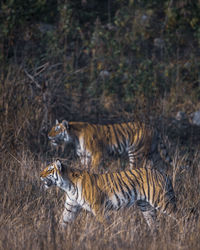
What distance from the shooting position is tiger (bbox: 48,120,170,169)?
7.61m

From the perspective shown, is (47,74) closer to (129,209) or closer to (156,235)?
(129,209)

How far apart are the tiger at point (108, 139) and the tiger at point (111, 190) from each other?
237 cm

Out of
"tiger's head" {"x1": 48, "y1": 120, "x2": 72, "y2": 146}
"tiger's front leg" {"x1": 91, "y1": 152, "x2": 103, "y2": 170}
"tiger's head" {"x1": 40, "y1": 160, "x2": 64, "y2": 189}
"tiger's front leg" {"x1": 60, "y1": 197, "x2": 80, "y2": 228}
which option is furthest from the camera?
"tiger's head" {"x1": 48, "y1": 120, "x2": 72, "y2": 146}

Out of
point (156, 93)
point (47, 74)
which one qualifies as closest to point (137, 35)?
point (156, 93)

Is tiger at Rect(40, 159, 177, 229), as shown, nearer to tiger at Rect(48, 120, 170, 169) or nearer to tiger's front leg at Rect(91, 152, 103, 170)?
tiger's front leg at Rect(91, 152, 103, 170)

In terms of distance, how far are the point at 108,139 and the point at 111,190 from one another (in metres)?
2.95

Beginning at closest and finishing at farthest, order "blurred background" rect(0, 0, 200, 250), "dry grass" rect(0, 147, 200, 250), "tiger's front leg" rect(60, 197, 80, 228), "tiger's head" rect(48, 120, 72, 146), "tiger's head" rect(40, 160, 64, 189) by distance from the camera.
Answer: "dry grass" rect(0, 147, 200, 250)
"blurred background" rect(0, 0, 200, 250)
"tiger's front leg" rect(60, 197, 80, 228)
"tiger's head" rect(40, 160, 64, 189)
"tiger's head" rect(48, 120, 72, 146)

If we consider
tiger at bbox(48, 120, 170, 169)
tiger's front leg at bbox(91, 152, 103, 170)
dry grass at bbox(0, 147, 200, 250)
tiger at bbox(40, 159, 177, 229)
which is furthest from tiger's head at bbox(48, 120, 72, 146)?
tiger at bbox(40, 159, 177, 229)

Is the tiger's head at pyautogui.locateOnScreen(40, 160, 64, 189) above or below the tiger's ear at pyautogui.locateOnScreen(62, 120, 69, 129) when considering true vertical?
below

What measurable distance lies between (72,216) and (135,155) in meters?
3.25

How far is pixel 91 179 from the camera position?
5.05 meters

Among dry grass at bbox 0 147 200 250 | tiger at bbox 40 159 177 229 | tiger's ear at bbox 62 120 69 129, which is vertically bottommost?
dry grass at bbox 0 147 200 250

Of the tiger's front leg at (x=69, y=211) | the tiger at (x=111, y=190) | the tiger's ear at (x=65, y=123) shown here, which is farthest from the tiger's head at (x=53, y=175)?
the tiger's ear at (x=65, y=123)

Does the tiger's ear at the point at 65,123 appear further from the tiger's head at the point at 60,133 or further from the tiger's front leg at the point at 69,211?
the tiger's front leg at the point at 69,211
